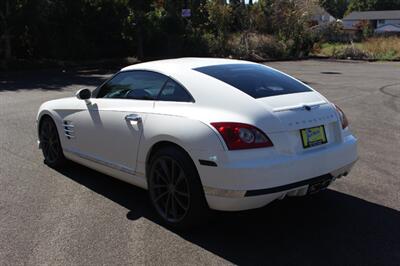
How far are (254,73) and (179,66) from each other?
773 mm

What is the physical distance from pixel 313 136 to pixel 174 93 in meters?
1.36

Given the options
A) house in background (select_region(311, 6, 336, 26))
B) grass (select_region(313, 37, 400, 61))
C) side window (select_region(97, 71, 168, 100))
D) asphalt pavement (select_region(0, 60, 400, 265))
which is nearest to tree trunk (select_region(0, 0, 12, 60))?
asphalt pavement (select_region(0, 60, 400, 265))

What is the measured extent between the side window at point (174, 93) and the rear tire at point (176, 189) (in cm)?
50

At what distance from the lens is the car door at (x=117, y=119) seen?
4988mm

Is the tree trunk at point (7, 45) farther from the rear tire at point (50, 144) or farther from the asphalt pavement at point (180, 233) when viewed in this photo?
the rear tire at point (50, 144)

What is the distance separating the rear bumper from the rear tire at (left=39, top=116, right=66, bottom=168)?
2907mm

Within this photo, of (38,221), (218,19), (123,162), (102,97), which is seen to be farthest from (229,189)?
(218,19)

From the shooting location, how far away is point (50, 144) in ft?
21.7

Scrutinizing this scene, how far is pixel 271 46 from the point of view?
33.6 m

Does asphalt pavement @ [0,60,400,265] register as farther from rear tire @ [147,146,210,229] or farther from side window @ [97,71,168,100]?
side window @ [97,71,168,100]

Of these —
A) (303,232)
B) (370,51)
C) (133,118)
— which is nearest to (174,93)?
(133,118)

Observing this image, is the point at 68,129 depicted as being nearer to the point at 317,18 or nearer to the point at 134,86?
the point at 134,86

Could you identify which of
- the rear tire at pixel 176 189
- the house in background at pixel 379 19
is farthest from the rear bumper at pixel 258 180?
the house in background at pixel 379 19

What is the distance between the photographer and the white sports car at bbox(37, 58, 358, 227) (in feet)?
13.4
